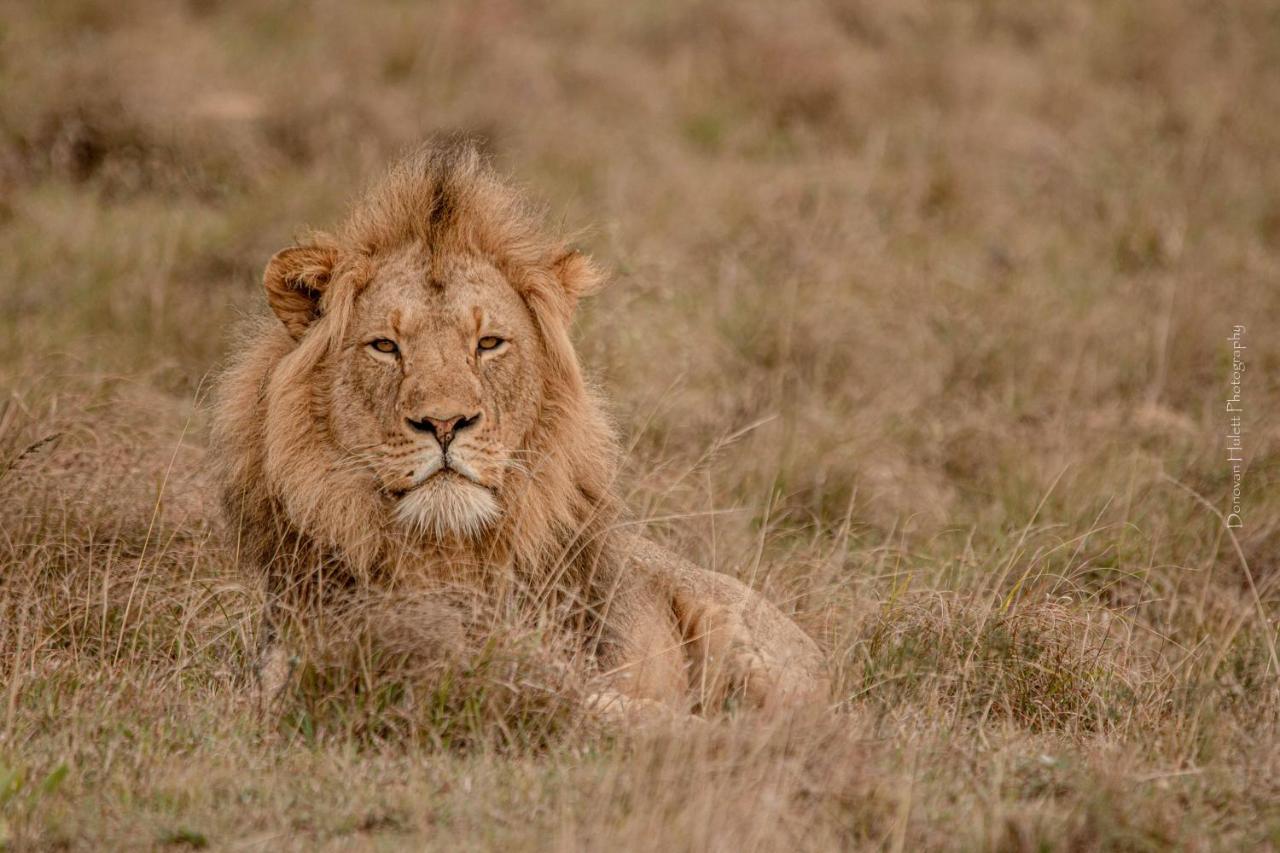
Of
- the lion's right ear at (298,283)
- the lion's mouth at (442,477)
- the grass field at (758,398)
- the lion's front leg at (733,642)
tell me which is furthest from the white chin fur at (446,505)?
the lion's front leg at (733,642)

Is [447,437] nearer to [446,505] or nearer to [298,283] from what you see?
[446,505]

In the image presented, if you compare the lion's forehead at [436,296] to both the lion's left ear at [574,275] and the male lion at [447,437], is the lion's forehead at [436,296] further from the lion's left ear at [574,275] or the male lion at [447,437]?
the lion's left ear at [574,275]

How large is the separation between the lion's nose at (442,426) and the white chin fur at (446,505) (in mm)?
111

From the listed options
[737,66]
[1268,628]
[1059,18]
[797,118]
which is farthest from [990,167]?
[1268,628]

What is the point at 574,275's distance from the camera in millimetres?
Result: 4719

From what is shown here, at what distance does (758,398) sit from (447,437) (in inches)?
144

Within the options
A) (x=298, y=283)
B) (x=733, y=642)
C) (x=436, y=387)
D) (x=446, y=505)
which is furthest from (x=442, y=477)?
(x=733, y=642)

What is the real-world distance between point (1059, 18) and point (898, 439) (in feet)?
30.6

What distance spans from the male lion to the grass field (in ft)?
0.96

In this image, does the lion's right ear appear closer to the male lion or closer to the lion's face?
the male lion

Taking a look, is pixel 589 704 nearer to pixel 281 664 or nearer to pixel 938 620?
pixel 281 664

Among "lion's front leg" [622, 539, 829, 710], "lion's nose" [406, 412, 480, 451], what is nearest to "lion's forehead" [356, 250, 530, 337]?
"lion's nose" [406, 412, 480, 451]

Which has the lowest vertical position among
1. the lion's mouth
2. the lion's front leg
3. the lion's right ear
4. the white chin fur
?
the lion's front leg

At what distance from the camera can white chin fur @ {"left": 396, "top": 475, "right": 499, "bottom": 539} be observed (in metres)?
4.18
